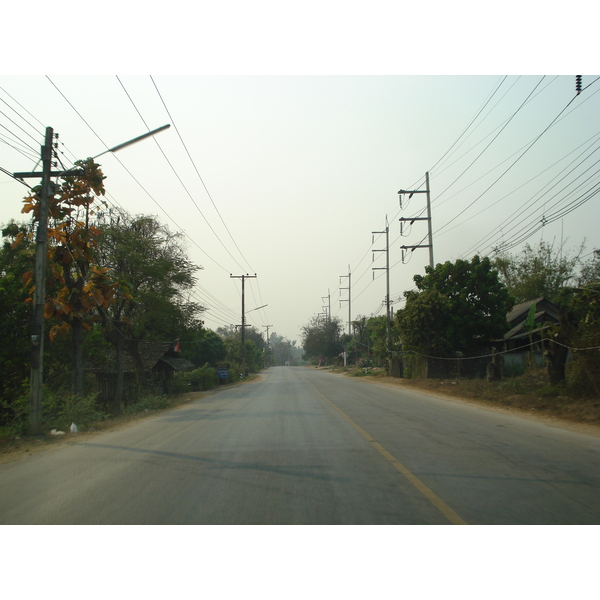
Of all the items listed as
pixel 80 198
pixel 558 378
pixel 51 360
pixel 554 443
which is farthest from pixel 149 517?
pixel 51 360

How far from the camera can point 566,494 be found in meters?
6.26

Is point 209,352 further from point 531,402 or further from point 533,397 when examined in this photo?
point 531,402

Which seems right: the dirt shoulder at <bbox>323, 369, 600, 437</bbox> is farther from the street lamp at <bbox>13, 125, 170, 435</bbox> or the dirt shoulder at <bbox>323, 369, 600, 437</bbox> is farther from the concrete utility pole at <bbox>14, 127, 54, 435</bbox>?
the concrete utility pole at <bbox>14, 127, 54, 435</bbox>

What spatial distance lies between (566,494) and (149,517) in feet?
16.1

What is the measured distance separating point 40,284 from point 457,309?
77.0 ft

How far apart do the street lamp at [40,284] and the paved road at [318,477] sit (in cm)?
237

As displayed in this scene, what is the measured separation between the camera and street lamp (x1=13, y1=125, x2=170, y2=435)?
532 inches

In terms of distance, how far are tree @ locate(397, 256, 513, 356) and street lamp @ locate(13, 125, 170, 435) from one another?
22.2 meters

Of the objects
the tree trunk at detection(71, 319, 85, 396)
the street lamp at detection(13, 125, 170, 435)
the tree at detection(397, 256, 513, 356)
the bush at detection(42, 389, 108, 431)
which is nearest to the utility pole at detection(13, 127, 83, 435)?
the street lamp at detection(13, 125, 170, 435)

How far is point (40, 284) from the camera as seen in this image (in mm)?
13703

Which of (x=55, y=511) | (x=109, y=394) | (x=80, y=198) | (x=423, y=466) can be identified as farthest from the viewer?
(x=109, y=394)

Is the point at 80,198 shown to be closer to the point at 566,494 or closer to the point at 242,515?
the point at 242,515

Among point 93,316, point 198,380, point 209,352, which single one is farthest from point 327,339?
point 93,316

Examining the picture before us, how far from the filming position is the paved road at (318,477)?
5586 mm
